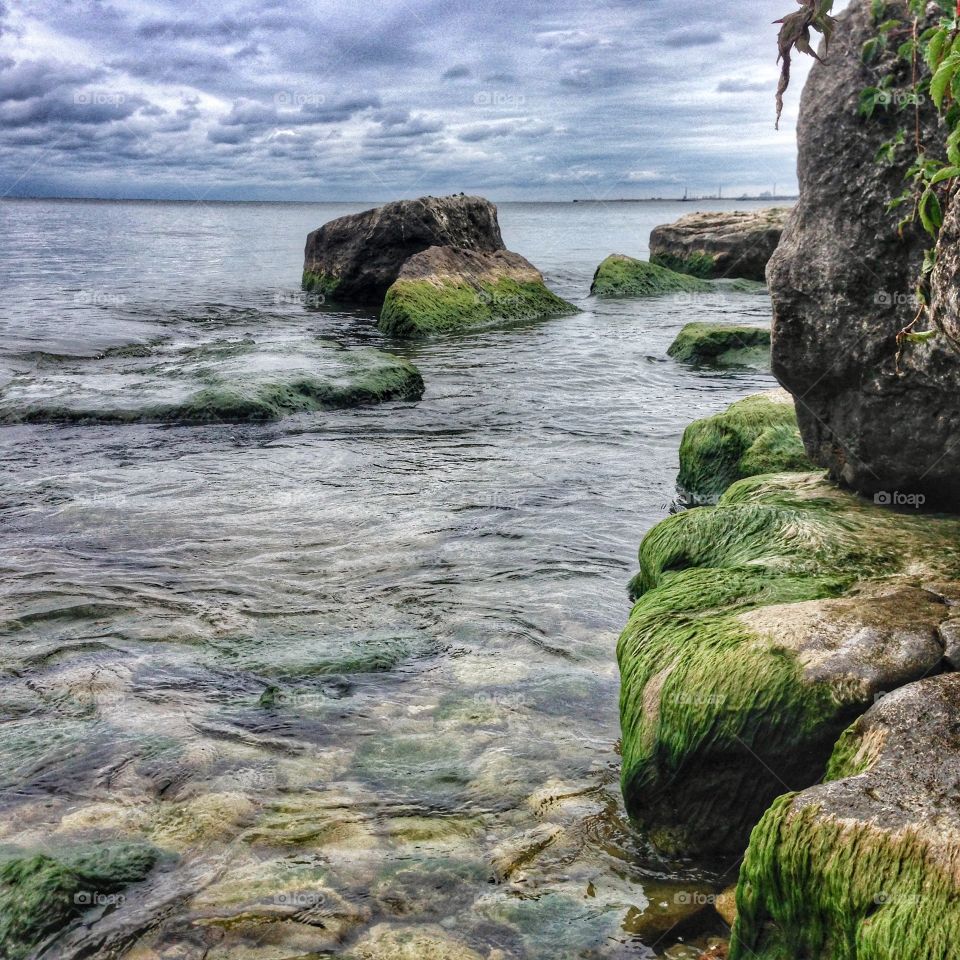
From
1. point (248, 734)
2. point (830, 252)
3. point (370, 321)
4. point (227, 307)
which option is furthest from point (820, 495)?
point (227, 307)

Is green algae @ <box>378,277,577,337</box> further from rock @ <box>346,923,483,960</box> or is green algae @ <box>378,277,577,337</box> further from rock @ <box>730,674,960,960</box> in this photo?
rock @ <box>730,674,960,960</box>

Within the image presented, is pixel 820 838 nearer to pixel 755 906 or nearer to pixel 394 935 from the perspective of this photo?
pixel 755 906

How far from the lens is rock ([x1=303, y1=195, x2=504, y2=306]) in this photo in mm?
22594

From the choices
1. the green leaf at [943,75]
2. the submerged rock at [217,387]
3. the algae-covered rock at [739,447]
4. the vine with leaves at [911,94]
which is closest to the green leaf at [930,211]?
the vine with leaves at [911,94]

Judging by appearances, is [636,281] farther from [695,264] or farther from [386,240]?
[386,240]

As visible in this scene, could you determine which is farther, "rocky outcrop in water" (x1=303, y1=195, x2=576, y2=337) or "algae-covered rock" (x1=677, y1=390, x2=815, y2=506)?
"rocky outcrop in water" (x1=303, y1=195, x2=576, y2=337)

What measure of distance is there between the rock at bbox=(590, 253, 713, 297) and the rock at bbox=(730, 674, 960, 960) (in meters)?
24.1

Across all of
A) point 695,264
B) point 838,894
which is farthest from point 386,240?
point 838,894

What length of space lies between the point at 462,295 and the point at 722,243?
Result: 1359cm

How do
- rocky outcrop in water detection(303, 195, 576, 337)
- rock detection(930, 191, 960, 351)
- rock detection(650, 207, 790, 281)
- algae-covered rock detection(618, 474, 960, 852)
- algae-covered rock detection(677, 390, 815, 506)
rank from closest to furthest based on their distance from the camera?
1. rock detection(930, 191, 960, 351)
2. algae-covered rock detection(618, 474, 960, 852)
3. algae-covered rock detection(677, 390, 815, 506)
4. rocky outcrop in water detection(303, 195, 576, 337)
5. rock detection(650, 207, 790, 281)

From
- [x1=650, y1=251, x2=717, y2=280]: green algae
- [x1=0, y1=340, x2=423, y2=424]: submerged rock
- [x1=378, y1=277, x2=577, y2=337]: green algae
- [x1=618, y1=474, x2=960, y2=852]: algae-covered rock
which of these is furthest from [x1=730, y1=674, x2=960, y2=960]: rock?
[x1=650, y1=251, x2=717, y2=280]: green algae

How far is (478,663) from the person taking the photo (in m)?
5.67

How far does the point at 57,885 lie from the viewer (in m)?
3.58

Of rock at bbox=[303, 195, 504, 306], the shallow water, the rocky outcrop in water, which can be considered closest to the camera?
the shallow water
